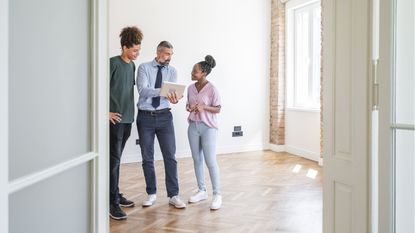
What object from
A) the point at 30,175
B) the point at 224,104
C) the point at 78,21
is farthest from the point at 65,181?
the point at 224,104

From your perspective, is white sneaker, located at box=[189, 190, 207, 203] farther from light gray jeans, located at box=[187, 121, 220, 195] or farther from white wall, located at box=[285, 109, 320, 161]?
white wall, located at box=[285, 109, 320, 161]

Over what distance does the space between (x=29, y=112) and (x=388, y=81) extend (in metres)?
1.16

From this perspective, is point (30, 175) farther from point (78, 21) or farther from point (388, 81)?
point (388, 81)

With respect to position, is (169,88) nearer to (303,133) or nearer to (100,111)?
(100,111)

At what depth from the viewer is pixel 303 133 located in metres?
6.81

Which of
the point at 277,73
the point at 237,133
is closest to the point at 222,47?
A: the point at 277,73

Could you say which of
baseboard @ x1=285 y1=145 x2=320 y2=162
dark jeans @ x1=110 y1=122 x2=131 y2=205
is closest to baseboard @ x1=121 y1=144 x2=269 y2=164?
baseboard @ x1=285 y1=145 x2=320 y2=162

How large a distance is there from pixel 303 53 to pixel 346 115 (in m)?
5.64

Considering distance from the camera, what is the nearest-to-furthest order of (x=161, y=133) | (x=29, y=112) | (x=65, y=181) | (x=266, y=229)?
(x=29, y=112)
(x=65, y=181)
(x=266, y=229)
(x=161, y=133)

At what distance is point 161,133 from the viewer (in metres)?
3.73

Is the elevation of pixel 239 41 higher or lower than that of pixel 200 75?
higher
